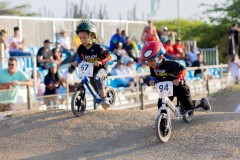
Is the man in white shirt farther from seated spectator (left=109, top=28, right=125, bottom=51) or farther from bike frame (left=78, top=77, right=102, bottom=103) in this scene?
bike frame (left=78, top=77, right=102, bottom=103)

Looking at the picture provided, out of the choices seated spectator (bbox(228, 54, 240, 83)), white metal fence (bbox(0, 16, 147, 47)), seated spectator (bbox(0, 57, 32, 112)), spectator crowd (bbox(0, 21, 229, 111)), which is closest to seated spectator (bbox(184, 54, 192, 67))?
spectator crowd (bbox(0, 21, 229, 111))

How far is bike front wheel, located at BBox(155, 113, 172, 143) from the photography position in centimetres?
878

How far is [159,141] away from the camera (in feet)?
29.3

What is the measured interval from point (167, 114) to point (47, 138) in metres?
2.16

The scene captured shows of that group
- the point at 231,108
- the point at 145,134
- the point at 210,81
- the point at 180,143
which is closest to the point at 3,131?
the point at 145,134

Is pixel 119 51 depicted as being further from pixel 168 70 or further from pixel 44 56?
pixel 168 70

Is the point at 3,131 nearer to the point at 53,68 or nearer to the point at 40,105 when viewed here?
the point at 40,105

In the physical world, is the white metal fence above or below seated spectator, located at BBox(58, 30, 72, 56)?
above

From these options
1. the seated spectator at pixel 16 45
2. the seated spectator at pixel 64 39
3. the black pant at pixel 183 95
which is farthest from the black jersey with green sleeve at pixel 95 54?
the seated spectator at pixel 64 39

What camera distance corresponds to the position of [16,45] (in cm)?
1630

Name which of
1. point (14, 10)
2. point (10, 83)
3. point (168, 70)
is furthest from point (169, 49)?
point (14, 10)

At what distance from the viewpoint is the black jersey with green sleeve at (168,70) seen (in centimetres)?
927

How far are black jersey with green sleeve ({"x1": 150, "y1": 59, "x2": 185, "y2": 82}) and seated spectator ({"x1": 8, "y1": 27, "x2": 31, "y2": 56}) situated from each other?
7.33 m

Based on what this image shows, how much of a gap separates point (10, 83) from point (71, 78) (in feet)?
9.54
